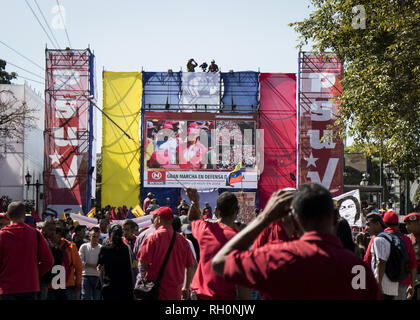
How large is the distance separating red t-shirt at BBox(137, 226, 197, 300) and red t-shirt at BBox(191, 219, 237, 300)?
4.26ft

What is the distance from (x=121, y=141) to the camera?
34.8 metres

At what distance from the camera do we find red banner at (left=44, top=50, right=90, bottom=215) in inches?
1316

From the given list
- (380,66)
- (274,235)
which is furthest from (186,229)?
(380,66)

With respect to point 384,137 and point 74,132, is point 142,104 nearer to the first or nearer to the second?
point 74,132

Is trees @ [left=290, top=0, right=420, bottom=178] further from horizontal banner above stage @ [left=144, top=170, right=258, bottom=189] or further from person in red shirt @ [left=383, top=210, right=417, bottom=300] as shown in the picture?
horizontal banner above stage @ [left=144, top=170, right=258, bottom=189]

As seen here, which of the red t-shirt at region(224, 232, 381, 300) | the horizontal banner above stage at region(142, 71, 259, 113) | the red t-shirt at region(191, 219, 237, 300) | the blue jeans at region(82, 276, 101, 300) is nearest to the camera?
the red t-shirt at region(224, 232, 381, 300)

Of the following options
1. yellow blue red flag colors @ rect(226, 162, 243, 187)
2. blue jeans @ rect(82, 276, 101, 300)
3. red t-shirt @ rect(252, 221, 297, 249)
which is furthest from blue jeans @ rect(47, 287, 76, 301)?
yellow blue red flag colors @ rect(226, 162, 243, 187)

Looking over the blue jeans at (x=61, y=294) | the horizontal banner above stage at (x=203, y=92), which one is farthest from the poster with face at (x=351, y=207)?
the horizontal banner above stage at (x=203, y=92)

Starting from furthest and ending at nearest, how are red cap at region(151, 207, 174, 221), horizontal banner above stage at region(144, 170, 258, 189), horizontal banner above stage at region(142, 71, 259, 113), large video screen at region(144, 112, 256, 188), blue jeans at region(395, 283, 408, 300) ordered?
1. horizontal banner above stage at region(142, 71, 259, 113)
2. large video screen at region(144, 112, 256, 188)
3. horizontal banner above stage at region(144, 170, 258, 189)
4. blue jeans at region(395, 283, 408, 300)
5. red cap at region(151, 207, 174, 221)

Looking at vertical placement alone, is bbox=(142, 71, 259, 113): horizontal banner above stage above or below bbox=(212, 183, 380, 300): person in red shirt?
above
